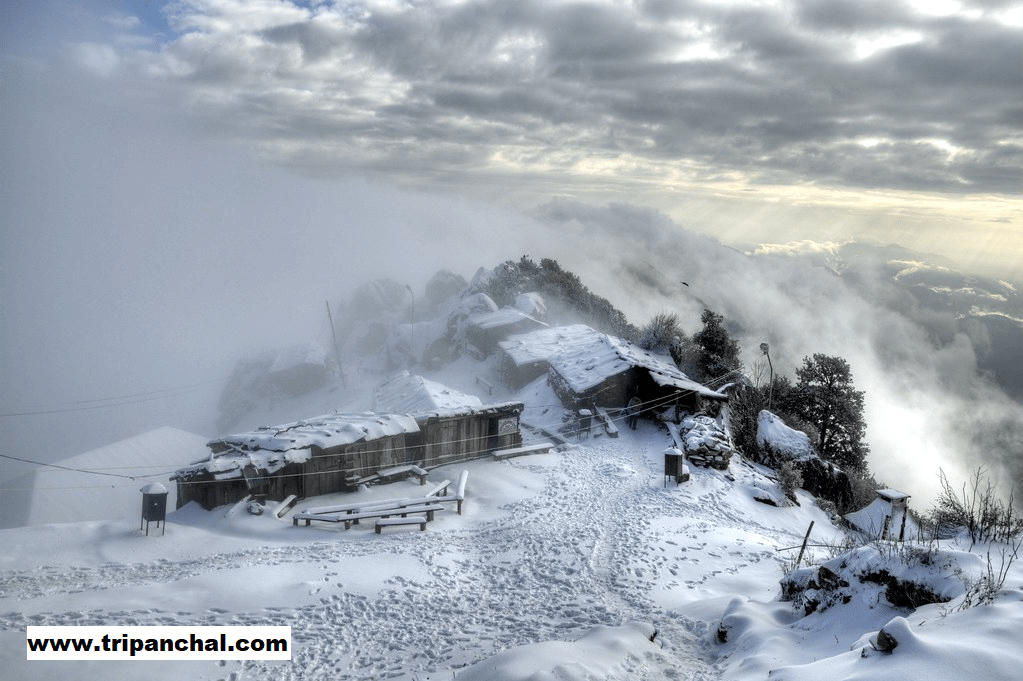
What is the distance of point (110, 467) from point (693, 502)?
33.3 metres

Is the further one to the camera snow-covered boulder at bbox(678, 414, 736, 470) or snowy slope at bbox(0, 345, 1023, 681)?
snow-covered boulder at bbox(678, 414, 736, 470)

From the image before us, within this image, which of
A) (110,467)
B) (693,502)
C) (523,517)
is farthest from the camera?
(110,467)

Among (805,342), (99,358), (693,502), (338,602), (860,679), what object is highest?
(860,679)

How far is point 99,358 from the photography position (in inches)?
6048

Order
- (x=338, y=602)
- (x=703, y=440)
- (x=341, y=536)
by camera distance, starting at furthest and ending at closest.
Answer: (x=703, y=440) < (x=341, y=536) < (x=338, y=602)

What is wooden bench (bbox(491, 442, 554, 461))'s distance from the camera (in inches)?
1194

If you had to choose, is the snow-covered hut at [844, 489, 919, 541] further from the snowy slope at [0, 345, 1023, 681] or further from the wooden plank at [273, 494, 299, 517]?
the wooden plank at [273, 494, 299, 517]

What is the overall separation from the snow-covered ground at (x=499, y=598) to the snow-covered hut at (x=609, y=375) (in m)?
12.2

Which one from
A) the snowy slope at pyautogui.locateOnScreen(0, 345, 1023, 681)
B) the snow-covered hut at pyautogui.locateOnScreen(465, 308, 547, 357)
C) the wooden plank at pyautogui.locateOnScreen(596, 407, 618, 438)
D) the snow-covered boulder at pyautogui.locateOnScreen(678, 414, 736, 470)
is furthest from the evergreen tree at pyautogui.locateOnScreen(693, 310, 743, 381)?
the snowy slope at pyautogui.locateOnScreen(0, 345, 1023, 681)

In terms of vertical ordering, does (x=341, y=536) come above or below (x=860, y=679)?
below

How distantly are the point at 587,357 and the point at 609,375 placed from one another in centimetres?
443

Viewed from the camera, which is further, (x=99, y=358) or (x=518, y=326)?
(x=99, y=358)

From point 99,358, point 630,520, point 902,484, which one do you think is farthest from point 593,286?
point 99,358

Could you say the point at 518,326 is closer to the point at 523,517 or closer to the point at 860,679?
the point at 523,517
